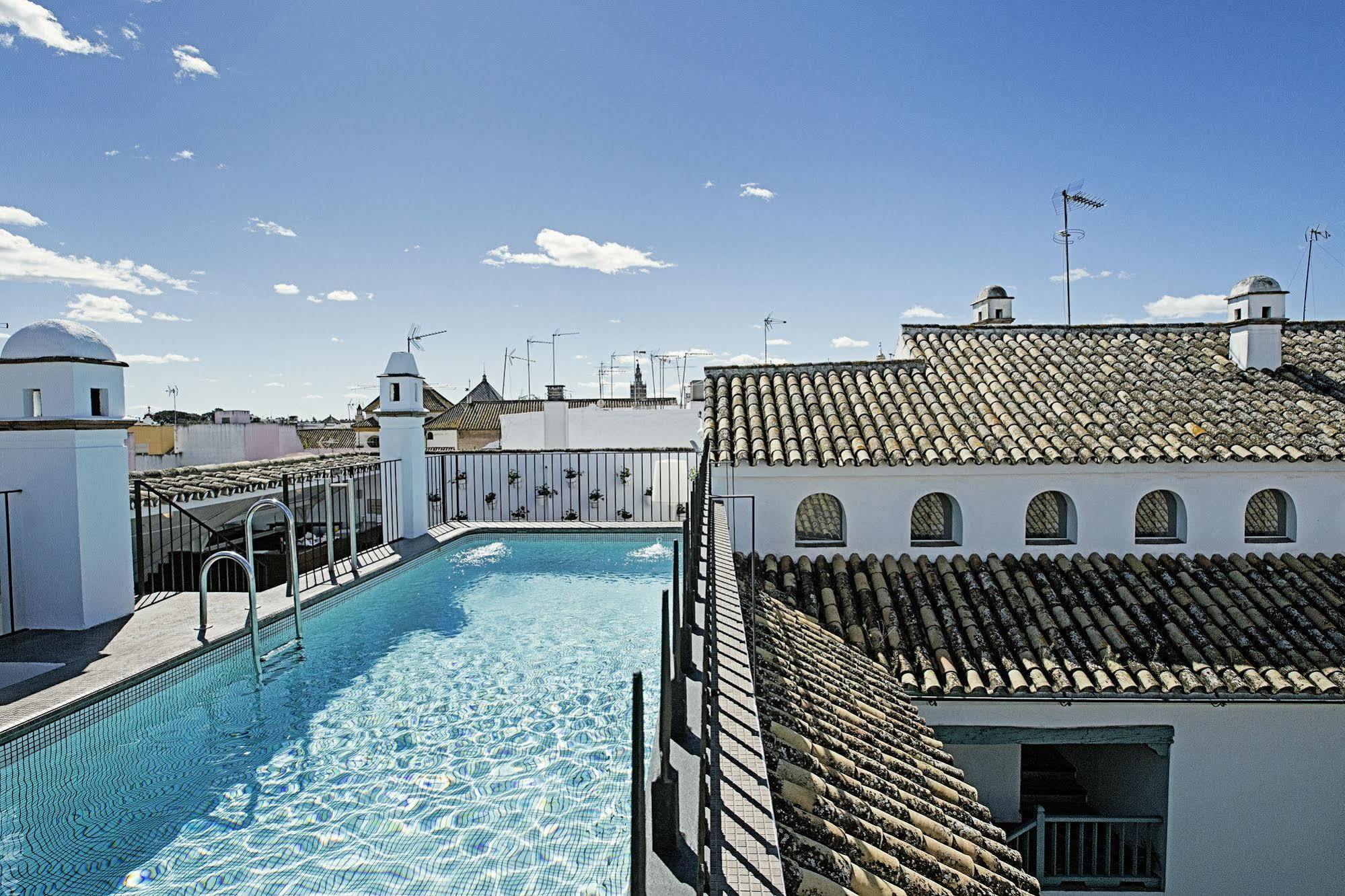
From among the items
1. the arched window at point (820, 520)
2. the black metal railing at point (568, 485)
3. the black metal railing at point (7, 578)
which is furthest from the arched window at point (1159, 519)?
the black metal railing at point (7, 578)

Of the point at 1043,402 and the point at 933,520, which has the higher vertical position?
the point at 1043,402

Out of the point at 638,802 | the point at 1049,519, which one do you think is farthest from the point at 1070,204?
the point at 638,802

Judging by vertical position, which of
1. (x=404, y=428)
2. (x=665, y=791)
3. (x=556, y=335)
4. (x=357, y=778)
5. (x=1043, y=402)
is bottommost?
(x=357, y=778)

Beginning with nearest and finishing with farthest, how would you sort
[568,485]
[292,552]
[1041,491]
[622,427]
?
[292,552] → [1041,491] → [568,485] → [622,427]

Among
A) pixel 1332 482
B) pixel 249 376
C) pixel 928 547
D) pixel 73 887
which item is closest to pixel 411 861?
pixel 73 887

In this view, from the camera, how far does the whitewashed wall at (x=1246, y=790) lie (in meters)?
7.91

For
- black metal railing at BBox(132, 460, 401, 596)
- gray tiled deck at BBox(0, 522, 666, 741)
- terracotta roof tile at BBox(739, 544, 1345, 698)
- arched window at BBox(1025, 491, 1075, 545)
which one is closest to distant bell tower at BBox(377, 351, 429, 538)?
black metal railing at BBox(132, 460, 401, 596)

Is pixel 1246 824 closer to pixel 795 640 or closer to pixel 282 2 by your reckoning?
pixel 795 640

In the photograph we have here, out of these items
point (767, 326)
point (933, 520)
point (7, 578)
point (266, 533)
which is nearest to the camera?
point (7, 578)

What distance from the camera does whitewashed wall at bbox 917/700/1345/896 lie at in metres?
7.91

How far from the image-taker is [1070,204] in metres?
16.6

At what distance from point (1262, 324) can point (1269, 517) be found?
3662 millimetres

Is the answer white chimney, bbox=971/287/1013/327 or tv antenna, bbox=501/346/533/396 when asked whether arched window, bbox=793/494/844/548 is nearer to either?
white chimney, bbox=971/287/1013/327

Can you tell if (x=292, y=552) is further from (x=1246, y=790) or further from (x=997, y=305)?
(x=997, y=305)
